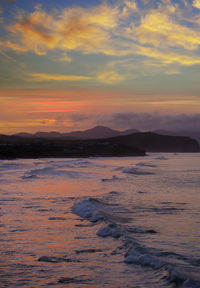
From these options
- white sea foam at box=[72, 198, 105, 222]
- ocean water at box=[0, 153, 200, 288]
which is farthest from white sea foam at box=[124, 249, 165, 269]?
white sea foam at box=[72, 198, 105, 222]

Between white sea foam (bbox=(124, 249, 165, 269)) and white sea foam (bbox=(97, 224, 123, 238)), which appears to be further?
white sea foam (bbox=(97, 224, 123, 238))

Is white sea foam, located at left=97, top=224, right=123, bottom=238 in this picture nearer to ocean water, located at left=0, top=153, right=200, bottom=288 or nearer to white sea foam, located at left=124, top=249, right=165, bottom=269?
ocean water, located at left=0, top=153, right=200, bottom=288

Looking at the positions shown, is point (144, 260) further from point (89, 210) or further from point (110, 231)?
point (89, 210)

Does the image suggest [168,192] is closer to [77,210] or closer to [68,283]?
[77,210]

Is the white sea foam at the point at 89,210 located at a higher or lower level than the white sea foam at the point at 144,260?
lower

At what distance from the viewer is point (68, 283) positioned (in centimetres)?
575

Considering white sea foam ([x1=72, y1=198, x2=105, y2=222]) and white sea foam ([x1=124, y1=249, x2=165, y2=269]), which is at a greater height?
white sea foam ([x1=124, y1=249, x2=165, y2=269])

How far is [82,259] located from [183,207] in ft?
24.2

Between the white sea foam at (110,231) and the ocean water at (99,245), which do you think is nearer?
the ocean water at (99,245)

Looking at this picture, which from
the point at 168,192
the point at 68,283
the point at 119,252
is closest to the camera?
the point at 68,283

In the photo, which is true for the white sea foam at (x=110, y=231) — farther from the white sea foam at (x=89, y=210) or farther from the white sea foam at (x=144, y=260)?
the white sea foam at (x=144, y=260)

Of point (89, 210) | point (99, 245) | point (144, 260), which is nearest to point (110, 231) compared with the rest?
point (99, 245)

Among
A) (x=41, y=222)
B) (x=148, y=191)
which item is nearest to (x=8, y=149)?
(x=148, y=191)

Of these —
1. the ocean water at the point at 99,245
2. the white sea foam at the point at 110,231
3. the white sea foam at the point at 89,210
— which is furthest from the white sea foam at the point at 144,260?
the white sea foam at the point at 89,210
